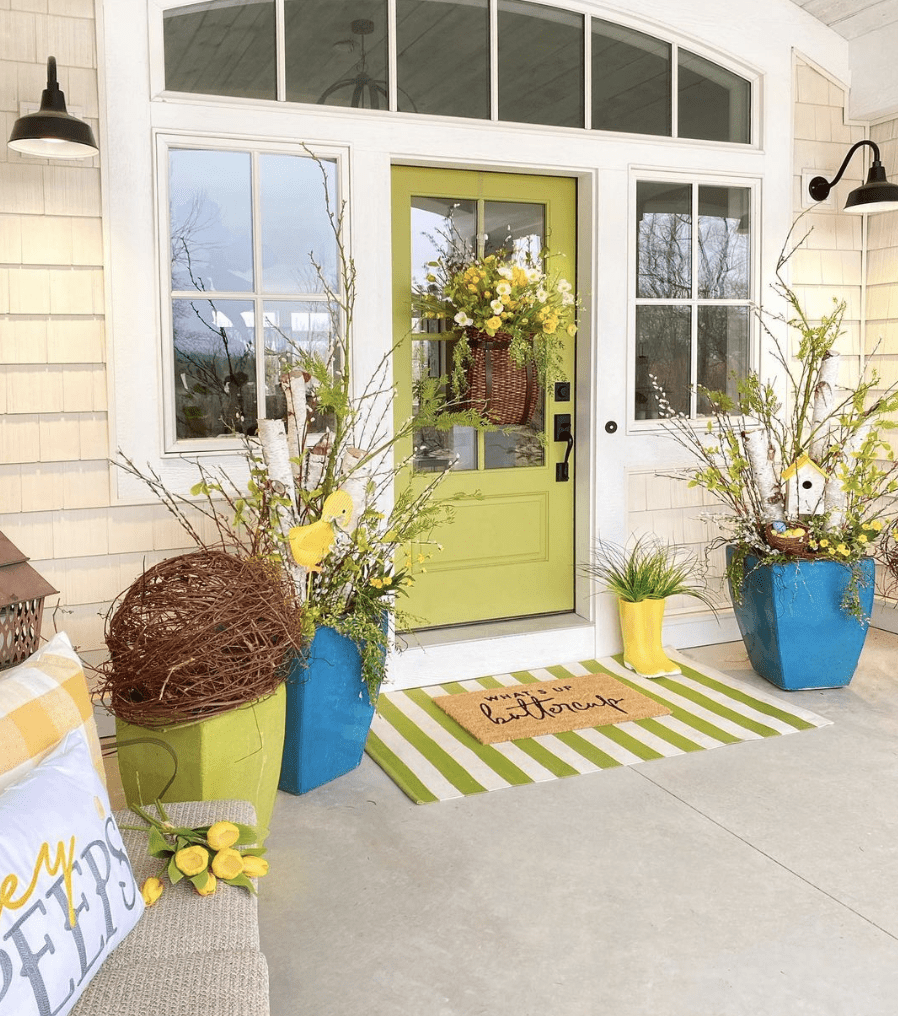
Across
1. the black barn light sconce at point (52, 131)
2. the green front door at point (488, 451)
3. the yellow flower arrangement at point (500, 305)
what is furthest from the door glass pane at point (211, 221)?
the yellow flower arrangement at point (500, 305)

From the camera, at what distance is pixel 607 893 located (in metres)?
2.63

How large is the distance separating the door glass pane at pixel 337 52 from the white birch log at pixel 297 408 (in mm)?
1244

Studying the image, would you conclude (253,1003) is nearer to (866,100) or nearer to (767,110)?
(767,110)

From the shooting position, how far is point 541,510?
4.61m

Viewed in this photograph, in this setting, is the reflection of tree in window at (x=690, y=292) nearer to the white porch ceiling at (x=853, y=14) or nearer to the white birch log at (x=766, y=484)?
the white birch log at (x=766, y=484)

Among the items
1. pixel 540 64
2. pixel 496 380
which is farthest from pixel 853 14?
pixel 496 380

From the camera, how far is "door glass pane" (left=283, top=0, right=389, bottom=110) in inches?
150

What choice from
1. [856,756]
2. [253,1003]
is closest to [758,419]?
[856,756]

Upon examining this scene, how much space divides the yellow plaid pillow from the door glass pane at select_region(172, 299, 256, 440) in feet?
6.44

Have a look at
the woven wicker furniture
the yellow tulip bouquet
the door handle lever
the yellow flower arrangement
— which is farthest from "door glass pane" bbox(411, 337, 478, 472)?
the woven wicker furniture

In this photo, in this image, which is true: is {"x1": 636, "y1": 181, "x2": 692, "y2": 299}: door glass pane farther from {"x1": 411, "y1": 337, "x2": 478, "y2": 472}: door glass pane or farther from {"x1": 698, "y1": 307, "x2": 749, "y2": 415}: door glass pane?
{"x1": 411, "y1": 337, "x2": 478, "y2": 472}: door glass pane

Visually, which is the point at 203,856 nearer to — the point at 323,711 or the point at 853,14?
the point at 323,711

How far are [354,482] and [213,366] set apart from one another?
35.4 inches

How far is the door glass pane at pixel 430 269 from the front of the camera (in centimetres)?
422
